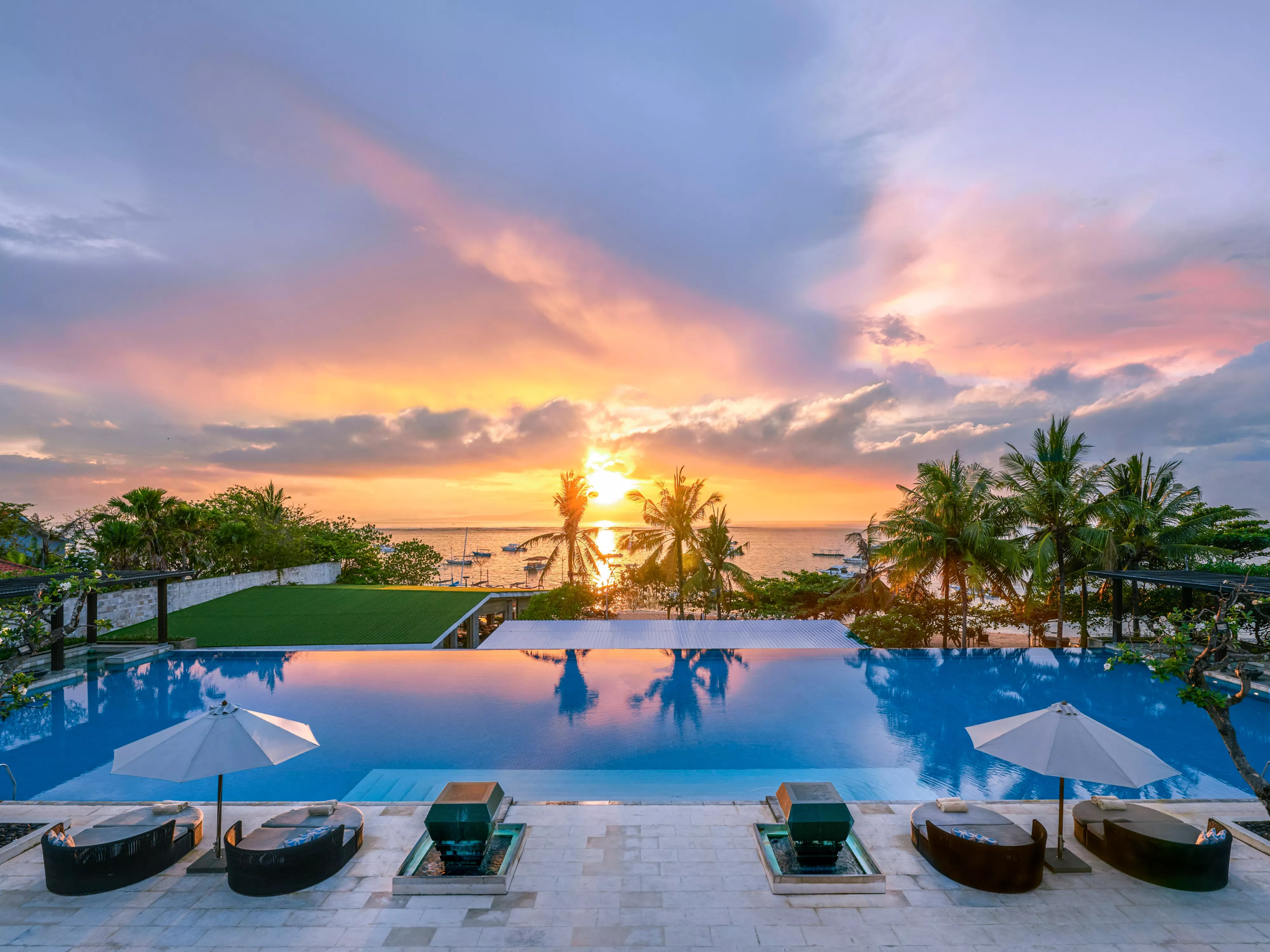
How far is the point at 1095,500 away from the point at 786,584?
10.6m

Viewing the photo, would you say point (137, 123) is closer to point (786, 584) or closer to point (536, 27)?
point (536, 27)

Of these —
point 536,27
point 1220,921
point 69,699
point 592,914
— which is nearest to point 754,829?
point 592,914

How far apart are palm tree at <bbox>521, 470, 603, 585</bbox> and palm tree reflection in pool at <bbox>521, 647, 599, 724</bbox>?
7.35 m

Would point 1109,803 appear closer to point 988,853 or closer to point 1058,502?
point 988,853

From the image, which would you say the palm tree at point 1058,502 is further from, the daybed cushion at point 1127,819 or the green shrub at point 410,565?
the green shrub at point 410,565

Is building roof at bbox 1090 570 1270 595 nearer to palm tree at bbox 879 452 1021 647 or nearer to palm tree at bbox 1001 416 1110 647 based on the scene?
palm tree at bbox 1001 416 1110 647

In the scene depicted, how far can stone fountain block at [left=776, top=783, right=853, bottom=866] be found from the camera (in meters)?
5.18

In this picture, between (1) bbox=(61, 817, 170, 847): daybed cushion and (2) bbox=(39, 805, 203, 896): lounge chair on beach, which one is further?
(1) bbox=(61, 817, 170, 847): daybed cushion

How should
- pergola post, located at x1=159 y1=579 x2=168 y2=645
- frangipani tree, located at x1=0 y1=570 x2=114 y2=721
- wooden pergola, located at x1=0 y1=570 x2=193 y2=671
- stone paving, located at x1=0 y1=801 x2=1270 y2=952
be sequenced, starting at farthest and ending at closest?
pergola post, located at x1=159 y1=579 x2=168 y2=645, wooden pergola, located at x1=0 y1=570 x2=193 y2=671, frangipani tree, located at x1=0 y1=570 x2=114 y2=721, stone paving, located at x1=0 y1=801 x2=1270 y2=952

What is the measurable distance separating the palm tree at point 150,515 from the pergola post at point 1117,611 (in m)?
32.9

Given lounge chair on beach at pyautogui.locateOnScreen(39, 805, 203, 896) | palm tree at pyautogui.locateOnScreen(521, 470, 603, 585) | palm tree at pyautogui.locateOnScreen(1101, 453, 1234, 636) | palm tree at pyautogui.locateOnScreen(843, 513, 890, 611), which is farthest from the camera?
palm tree at pyautogui.locateOnScreen(521, 470, 603, 585)

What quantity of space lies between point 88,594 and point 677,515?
1716cm

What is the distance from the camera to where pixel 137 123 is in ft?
43.4

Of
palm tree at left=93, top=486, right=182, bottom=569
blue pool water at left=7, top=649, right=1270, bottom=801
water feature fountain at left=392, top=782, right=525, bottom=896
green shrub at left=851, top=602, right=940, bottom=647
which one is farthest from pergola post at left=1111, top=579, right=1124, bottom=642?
palm tree at left=93, top=486, right=182, bottom=569
